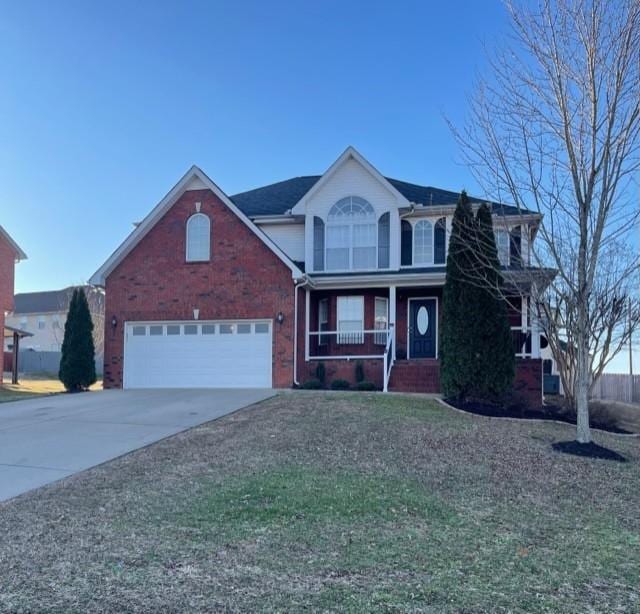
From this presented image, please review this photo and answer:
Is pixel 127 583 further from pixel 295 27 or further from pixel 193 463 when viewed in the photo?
pixel 295 27

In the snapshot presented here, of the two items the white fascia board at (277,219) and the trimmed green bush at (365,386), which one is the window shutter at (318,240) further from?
the trimmed green bush at (365,386)

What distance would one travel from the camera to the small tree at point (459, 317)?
13.2 metres

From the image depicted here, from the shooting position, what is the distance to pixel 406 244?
18109mm

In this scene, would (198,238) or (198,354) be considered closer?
(198,354)

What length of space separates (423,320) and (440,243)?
8.46ft

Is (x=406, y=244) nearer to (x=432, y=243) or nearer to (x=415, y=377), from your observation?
(x=432, y=243)

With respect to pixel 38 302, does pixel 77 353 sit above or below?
below

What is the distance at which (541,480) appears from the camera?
6.96 meters

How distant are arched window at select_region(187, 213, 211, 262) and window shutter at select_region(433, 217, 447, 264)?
23.9ft

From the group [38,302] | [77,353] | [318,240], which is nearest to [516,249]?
[318,240]

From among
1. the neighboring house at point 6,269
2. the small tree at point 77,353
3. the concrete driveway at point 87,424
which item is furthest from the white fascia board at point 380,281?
the neighboring house at point 6,269

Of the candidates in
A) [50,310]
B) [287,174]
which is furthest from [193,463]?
[50,310]

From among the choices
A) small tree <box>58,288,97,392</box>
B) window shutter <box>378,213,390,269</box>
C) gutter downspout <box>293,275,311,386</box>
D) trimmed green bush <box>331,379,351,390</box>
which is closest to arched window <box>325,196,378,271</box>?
window shutter <box>378,213,390,269</box>

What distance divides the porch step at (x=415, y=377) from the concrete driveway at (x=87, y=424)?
3.76 metres
